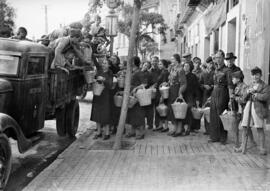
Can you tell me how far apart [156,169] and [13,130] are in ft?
7.05

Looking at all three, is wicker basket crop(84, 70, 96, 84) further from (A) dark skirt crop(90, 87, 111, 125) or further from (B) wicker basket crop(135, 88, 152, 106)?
(B) wicker basket crop(135, 88, 152, 106)

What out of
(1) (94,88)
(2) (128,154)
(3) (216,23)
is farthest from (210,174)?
(3) (216,23)

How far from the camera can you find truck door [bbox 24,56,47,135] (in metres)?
6.84

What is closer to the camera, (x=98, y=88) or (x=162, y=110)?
(x=98, y=88)

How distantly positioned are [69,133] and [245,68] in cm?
569

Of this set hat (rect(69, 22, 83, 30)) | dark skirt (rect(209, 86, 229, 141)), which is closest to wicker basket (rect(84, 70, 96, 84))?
hat (rect(69, 22, 83, 30))

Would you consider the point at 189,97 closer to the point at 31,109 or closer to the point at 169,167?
the point at 169,167

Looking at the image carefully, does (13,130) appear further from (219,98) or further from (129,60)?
(219,98)

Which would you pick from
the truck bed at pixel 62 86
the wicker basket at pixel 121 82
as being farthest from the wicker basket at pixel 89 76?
the wicker basket at pixel 121 82

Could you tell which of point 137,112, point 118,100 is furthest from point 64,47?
point 137,112

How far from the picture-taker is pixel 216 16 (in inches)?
729

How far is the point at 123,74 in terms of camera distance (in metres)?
9.65

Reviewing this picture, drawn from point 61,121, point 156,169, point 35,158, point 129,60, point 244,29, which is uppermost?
point 244,29

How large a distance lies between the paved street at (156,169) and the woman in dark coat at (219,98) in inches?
12.3
